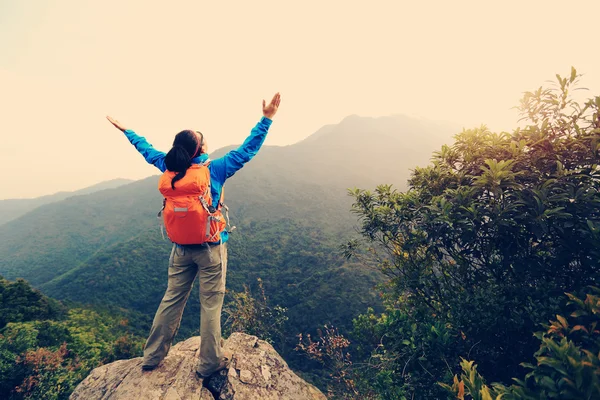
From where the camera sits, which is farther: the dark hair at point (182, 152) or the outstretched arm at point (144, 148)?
the outstretched arm at point (144, 148)

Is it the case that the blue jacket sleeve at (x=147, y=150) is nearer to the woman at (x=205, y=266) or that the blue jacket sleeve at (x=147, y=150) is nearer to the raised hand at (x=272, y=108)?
the woman at (x=205, y=266)

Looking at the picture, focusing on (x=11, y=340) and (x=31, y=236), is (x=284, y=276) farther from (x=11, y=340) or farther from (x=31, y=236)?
(x=31, y=236)

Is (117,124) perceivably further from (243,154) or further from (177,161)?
(243,154)

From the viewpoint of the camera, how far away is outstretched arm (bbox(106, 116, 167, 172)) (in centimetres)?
350

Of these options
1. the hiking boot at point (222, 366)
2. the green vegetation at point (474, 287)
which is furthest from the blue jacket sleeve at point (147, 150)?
the green vegetation at point (474, 287)

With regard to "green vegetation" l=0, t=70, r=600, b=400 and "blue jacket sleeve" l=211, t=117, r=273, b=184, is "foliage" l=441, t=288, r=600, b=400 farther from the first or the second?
"blue jacket sleeve" l=211, t=117, r=273, b=184

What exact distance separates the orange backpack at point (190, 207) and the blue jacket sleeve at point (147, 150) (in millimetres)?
618

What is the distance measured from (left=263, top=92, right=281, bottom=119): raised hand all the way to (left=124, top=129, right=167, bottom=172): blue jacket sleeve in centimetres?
155

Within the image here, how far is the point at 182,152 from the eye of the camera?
9.60 ft

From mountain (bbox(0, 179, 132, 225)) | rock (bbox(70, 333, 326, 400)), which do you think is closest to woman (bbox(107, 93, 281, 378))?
rock (bbox(70, 333, 326, 400))

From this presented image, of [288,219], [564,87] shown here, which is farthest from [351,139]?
[564,87]

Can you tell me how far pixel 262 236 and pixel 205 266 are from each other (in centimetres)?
3354

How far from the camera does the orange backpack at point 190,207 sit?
9.48ft

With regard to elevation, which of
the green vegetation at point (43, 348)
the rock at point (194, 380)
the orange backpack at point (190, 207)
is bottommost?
the green vegetation at point (43, 348)
